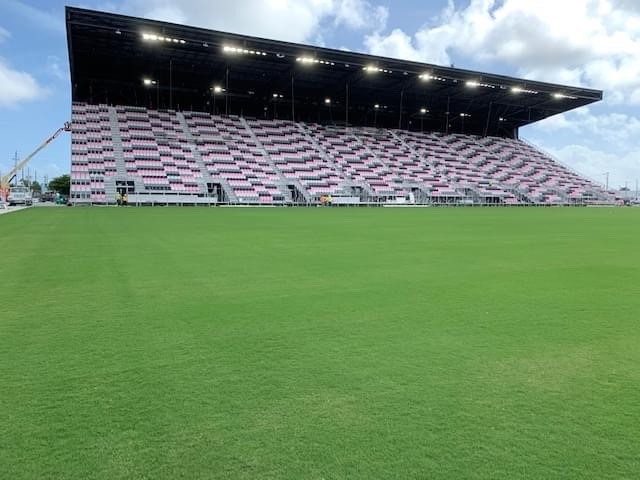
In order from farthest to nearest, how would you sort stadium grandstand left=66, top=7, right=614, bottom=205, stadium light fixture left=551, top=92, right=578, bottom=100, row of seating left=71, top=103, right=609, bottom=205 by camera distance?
1. stadium light fixture left=551, top=92, right=578, bottom=100
2. row of seating left=71, top=103, right=609, bottom=205
3. stadium grandstand left=66, top=7, right=614, bottom=205

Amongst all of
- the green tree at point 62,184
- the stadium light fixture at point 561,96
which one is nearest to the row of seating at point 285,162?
the stadium light fixture at point 561,96

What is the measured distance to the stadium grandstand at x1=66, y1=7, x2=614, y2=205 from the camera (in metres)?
42.4

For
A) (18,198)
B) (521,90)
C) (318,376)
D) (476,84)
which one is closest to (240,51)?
(18,198)

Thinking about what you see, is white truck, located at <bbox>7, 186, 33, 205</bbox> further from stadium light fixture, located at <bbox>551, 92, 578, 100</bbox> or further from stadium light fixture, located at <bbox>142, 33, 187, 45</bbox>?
stadium light fixture, located at <bbox>551, 92, 578, 100</bbox>

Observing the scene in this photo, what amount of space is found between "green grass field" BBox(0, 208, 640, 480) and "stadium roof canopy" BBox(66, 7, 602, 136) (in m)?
38.0

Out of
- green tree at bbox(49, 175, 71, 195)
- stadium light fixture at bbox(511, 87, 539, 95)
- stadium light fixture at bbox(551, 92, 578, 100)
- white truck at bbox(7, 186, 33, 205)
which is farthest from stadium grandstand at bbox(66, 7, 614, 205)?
green tree at bbox(49, 175, 71, 195)

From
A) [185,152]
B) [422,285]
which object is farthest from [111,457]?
[185,152]

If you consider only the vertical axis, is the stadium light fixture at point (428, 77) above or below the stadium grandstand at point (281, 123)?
above

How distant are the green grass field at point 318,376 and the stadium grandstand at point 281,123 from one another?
38050 millimetres

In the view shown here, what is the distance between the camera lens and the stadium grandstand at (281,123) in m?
42.4

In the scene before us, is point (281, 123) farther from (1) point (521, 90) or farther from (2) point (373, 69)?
(1) point (521, 90)

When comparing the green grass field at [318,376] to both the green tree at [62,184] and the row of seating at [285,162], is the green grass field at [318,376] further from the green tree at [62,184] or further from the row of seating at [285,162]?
the green tree at [62,184]

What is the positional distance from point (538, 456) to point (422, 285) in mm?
4288

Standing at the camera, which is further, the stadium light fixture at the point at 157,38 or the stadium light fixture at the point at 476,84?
the stadium light fixture at the point at 476,84
